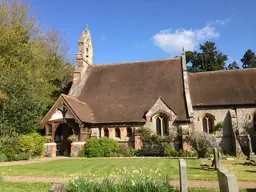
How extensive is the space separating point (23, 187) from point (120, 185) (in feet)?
15.5

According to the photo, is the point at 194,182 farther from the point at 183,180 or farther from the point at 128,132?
the point at 128,132

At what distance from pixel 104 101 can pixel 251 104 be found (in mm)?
15465

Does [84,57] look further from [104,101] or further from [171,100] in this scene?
[171,100]

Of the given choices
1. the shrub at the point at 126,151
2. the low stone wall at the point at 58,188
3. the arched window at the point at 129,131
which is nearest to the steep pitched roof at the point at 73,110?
the arched window at the point at 129,131

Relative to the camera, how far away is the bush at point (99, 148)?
2283 cm

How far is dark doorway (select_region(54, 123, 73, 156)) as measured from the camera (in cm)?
2595

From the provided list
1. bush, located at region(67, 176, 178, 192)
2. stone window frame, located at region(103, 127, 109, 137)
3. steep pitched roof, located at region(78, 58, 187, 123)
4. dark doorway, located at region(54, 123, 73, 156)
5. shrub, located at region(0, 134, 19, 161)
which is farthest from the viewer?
stone window frame, located at region(103, 127, 109, 137)

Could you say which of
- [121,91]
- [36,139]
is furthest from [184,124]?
[36,139]

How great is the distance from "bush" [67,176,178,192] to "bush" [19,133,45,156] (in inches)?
636

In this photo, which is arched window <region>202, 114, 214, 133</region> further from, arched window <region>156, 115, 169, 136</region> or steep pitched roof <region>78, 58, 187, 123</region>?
arched window <region>156, 115, 169, 136</region>

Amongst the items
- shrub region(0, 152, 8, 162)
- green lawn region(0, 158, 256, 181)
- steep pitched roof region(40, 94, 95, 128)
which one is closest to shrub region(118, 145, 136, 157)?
steep pitched roof region(40, 94, 95, 128)

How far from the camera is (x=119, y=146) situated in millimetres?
25156

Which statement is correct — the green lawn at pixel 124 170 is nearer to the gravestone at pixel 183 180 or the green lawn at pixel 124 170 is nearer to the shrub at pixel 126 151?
the gravestone at pixel 183 180

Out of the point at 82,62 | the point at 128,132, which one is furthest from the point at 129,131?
the point at 82,62
